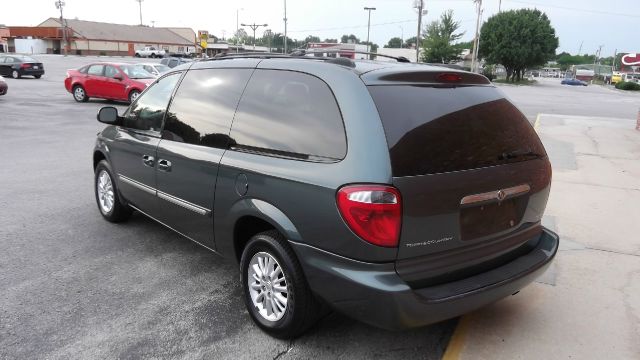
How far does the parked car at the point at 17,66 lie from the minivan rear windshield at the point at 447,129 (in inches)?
1287

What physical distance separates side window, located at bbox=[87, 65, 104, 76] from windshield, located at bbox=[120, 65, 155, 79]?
3.32ft

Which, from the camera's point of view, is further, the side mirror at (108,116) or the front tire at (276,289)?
the side mirror at (108,116)

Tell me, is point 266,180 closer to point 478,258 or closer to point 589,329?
point 478,258

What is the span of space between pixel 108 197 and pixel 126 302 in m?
2.01

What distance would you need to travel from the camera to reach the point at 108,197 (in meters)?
5.31

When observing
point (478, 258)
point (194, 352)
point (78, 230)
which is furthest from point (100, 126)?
point (478, 258)

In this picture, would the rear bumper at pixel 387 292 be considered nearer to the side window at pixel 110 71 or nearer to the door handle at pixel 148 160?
the door handle at pixel 148 160

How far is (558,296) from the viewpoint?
3.80 meters

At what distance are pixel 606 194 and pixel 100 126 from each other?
1150 cm

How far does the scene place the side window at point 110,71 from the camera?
60.3ft

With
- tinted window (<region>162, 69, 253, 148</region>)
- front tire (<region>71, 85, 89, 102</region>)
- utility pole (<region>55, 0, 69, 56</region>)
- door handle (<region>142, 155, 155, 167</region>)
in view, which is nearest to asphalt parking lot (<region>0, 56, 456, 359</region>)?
door handle (<region>142, 155, 155, 167</region>)

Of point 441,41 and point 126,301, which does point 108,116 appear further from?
point 441,41

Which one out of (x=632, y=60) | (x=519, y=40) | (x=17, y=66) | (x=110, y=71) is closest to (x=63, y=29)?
(x=17, y=66)

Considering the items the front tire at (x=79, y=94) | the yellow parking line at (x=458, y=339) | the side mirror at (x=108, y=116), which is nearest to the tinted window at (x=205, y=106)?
the side mirror at (x=108, y=116)
